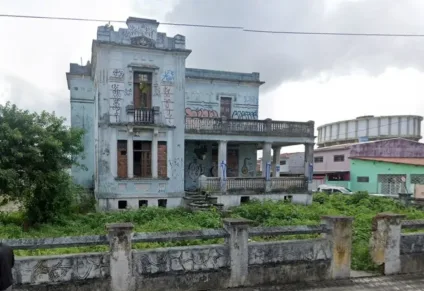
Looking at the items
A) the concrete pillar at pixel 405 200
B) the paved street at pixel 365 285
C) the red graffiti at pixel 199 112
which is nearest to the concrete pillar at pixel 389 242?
the paved street at pixel 365 285

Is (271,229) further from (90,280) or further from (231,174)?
(231,174)

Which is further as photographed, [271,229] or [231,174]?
[231,174]

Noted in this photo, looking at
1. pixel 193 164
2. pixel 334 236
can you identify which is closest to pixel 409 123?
pixel 193 164

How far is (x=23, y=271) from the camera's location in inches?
195

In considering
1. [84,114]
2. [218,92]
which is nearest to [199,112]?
[218,92]

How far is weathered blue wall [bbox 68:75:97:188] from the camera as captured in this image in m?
20.6

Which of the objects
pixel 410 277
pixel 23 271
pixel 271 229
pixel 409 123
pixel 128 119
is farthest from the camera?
pixel 409 123

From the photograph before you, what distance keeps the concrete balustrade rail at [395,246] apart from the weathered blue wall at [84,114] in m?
17.7

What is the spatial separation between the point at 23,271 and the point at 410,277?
7318 mm

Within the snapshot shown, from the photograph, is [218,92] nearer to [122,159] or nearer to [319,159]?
[122,159]

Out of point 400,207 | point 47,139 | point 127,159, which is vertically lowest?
point 400,207

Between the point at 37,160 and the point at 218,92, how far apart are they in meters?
12.2

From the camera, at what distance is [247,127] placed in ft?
61.3

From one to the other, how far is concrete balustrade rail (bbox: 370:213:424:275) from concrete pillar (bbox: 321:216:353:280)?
858 millimetres
